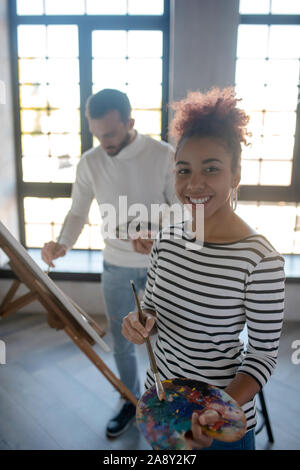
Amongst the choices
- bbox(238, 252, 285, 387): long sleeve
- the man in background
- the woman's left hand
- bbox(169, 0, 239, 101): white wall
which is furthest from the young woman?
bbox(169, 0, 239, 101): white wall

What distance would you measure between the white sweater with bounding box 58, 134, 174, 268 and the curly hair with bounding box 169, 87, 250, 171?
95 centimetres

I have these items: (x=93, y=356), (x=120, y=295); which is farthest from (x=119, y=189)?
(x=93, y=356)

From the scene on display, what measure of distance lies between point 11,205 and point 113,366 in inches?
66.8

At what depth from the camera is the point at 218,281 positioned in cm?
102

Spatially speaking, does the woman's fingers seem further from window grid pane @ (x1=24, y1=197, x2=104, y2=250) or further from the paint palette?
window grid pane @ (x1=24, y1=197, x2=104, y2=250)

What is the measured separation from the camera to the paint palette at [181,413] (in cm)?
79

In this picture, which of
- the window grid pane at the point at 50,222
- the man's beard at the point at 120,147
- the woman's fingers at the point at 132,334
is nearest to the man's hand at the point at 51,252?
the man's beard at the point at 120,147

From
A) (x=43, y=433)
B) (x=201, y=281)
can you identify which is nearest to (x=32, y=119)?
(x=43, y=433)

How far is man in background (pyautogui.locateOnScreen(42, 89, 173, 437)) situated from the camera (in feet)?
6.43

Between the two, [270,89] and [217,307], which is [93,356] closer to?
[217,307]

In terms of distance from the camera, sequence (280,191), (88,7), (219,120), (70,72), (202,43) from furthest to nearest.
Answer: (280,191), (70,72), (88,7), (202,43), (219,120)

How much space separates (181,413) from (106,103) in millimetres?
1403
